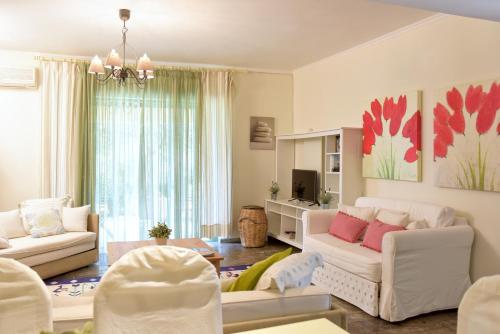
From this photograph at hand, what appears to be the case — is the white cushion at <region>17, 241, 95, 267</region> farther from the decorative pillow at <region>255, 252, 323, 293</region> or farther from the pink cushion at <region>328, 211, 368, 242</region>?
the decorative pillow at <region>255, 252, 323, 293</region>

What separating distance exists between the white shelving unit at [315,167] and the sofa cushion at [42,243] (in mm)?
2683

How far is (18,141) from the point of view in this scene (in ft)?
18.4

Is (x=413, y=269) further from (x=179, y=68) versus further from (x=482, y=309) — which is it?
(x=179, y=68)

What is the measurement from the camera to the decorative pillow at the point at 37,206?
4750 millimetres

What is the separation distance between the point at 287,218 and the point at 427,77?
115 inches

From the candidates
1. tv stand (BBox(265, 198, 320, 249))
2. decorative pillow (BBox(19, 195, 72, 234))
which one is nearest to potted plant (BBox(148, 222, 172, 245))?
decorative pillow (BBox(19, 195, 72, 234))

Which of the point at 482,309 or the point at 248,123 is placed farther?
the point at 248,123

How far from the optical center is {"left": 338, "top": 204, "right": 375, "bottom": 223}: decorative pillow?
434 centimetres

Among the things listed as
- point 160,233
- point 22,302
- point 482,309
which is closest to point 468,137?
point 482,309

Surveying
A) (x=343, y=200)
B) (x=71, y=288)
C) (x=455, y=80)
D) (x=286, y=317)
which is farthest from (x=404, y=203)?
(x=71, y=288)

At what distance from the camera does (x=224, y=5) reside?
12.4 ft

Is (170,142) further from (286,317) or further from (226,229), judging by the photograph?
(286,317)

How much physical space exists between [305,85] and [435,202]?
9.99 ft

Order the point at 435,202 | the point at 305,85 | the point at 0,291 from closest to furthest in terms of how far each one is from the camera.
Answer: the point at 0,291, the point at 435,202, the point at 305,85
